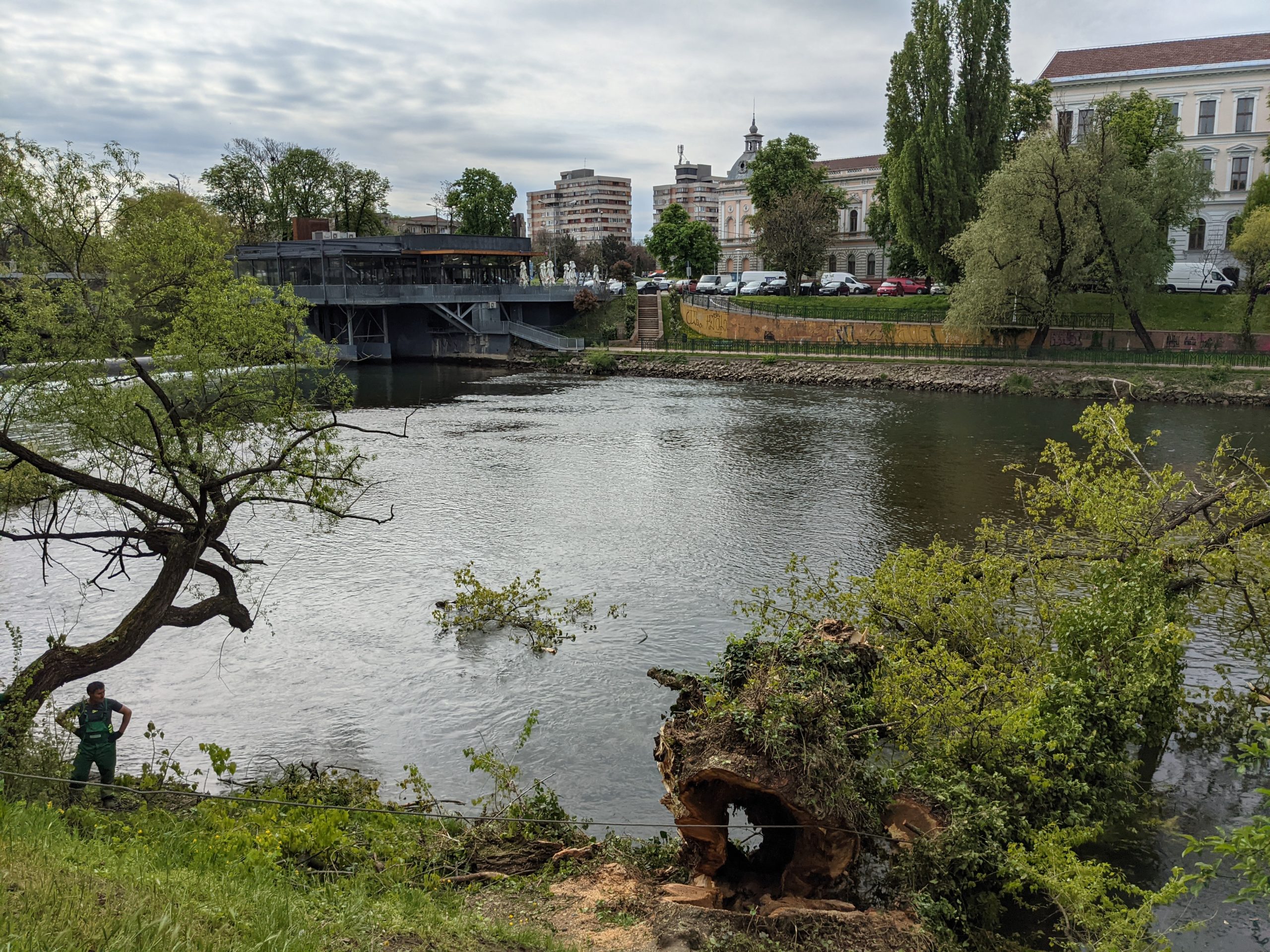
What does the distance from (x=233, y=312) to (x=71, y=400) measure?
2.83 metres

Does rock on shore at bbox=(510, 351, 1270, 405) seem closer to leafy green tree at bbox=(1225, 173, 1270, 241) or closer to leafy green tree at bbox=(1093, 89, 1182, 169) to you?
leafy green tree at bbox=(1093, 89, 1182, 169)

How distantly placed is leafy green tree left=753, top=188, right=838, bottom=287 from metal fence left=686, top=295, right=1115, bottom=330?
582 centimetres

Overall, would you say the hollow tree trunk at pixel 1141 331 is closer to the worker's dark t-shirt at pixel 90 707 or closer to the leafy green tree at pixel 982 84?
the leafy green tree at pixel 982 84

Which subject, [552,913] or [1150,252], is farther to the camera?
[1150,252]

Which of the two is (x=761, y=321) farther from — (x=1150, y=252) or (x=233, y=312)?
(x=233, y=312)

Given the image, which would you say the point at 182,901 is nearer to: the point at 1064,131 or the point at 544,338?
the point at 1064,131

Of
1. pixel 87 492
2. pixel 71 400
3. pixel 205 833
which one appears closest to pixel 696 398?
pixel 87 492

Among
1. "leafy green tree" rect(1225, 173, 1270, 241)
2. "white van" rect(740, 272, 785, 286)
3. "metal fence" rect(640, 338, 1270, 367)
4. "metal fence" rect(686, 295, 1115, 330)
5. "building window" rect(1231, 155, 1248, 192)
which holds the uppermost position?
"building window" rect(1231, 155, 1248, 192)

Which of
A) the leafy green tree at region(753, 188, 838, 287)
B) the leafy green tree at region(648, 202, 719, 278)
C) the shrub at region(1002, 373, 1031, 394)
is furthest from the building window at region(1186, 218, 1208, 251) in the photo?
the leafy green tree at region(648, 202, 719, 278)

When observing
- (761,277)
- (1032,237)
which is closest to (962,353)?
(1032,237)

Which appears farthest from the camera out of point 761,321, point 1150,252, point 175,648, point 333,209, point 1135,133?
point 333,209

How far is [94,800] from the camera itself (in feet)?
38.1

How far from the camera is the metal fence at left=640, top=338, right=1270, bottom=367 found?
48.3 metres

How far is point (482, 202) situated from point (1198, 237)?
64.0 m
